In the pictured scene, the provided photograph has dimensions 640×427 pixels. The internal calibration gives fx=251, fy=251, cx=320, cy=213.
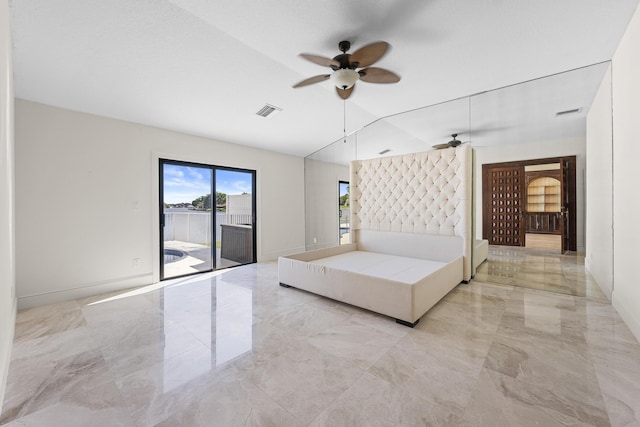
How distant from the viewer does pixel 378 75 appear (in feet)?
8.41

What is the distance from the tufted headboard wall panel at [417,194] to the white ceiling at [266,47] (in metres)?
0.96

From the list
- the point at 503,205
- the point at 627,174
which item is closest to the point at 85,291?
the point at 627,174

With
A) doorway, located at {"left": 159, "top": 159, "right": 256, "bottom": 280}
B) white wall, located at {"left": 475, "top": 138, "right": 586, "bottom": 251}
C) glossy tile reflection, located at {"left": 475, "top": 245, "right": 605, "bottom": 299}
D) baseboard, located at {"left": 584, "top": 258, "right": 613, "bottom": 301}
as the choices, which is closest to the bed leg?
glossy tile reflection, located at {"left": 475, "top": 245, "right": 605, "bottom": 299}

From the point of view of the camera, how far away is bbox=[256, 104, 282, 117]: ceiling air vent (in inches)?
150

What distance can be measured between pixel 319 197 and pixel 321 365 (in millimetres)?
4971

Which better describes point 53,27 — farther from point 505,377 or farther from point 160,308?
point 505,377

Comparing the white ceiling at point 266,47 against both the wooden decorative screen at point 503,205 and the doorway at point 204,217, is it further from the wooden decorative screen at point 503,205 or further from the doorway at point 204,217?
the wooden decorative screen at point 503,205

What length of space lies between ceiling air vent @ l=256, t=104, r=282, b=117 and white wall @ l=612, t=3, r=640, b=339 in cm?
376

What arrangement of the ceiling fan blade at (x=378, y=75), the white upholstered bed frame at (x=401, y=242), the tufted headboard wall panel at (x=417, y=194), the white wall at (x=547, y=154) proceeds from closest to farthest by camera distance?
the ceiling fan blade at (x=378, y=75), the white upholstered bed frame at (x=401, y=242), the tufted headboard wall panel at (x=417, y=194), the white wall at (x=547, y=154)

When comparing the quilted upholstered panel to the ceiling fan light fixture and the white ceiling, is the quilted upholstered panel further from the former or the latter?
the ceiling fan light fixture

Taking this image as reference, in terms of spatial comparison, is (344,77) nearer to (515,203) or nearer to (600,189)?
(600,189)

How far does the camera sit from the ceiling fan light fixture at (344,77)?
2383 millimetres

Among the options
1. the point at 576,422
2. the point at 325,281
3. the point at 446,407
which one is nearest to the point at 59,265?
the point at 325,281

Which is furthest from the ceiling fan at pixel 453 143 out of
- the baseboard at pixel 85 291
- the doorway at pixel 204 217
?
the baseboard at pixel 85 291
